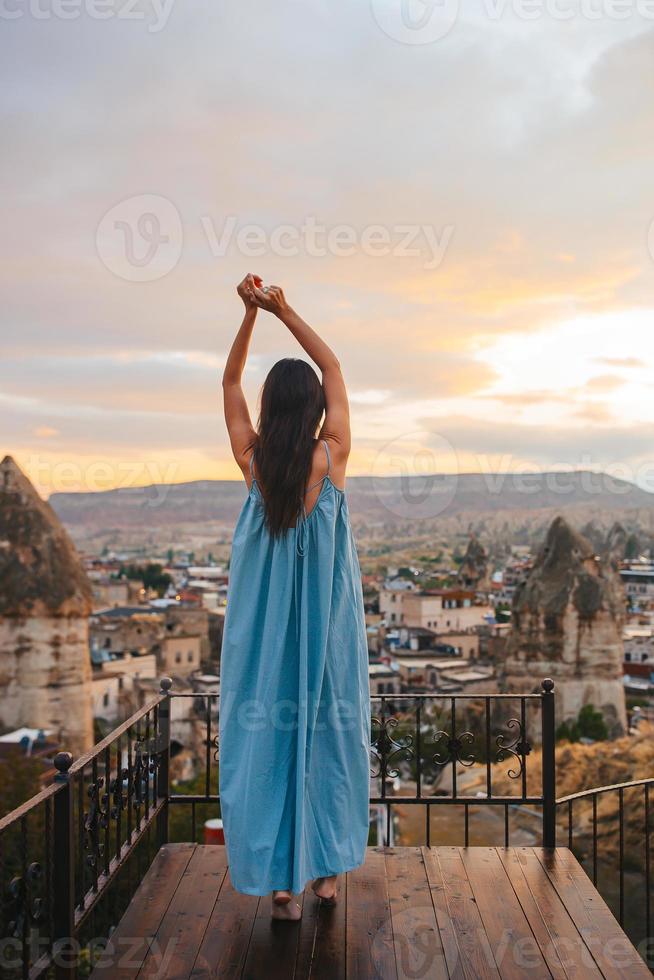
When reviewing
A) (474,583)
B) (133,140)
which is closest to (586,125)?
(133,140)

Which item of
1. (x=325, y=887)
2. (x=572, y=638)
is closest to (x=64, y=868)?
(x=325, y=887)

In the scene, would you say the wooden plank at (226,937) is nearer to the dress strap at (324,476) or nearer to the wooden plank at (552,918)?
the wooden plank at (552,918)

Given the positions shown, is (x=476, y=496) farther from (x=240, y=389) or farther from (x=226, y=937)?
(x=226, y=937)

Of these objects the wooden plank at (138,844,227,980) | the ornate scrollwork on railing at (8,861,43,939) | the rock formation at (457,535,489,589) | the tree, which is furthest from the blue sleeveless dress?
the rock formation at (457,535,489,589)

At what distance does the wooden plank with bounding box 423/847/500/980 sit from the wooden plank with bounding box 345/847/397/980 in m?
0.21

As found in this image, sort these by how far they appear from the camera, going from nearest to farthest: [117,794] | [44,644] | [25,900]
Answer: [25,900] → [117,794] → [44,644]

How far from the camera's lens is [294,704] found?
2.90 meters

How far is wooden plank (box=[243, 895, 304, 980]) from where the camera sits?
106 inches

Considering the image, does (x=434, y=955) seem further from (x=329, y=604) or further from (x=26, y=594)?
(x=26, y=594)

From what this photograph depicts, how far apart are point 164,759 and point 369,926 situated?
4.75 feet

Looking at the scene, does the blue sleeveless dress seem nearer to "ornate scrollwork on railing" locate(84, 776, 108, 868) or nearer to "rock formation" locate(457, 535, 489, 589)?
"ornate scrollwork on railing" locate(84, 776, 108, 868)

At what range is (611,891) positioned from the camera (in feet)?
38.0

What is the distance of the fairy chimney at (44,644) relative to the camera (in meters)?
18.8

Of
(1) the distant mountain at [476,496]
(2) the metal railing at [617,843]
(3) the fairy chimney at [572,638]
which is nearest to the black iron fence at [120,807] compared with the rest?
(2) the metal railing at [617,843]
